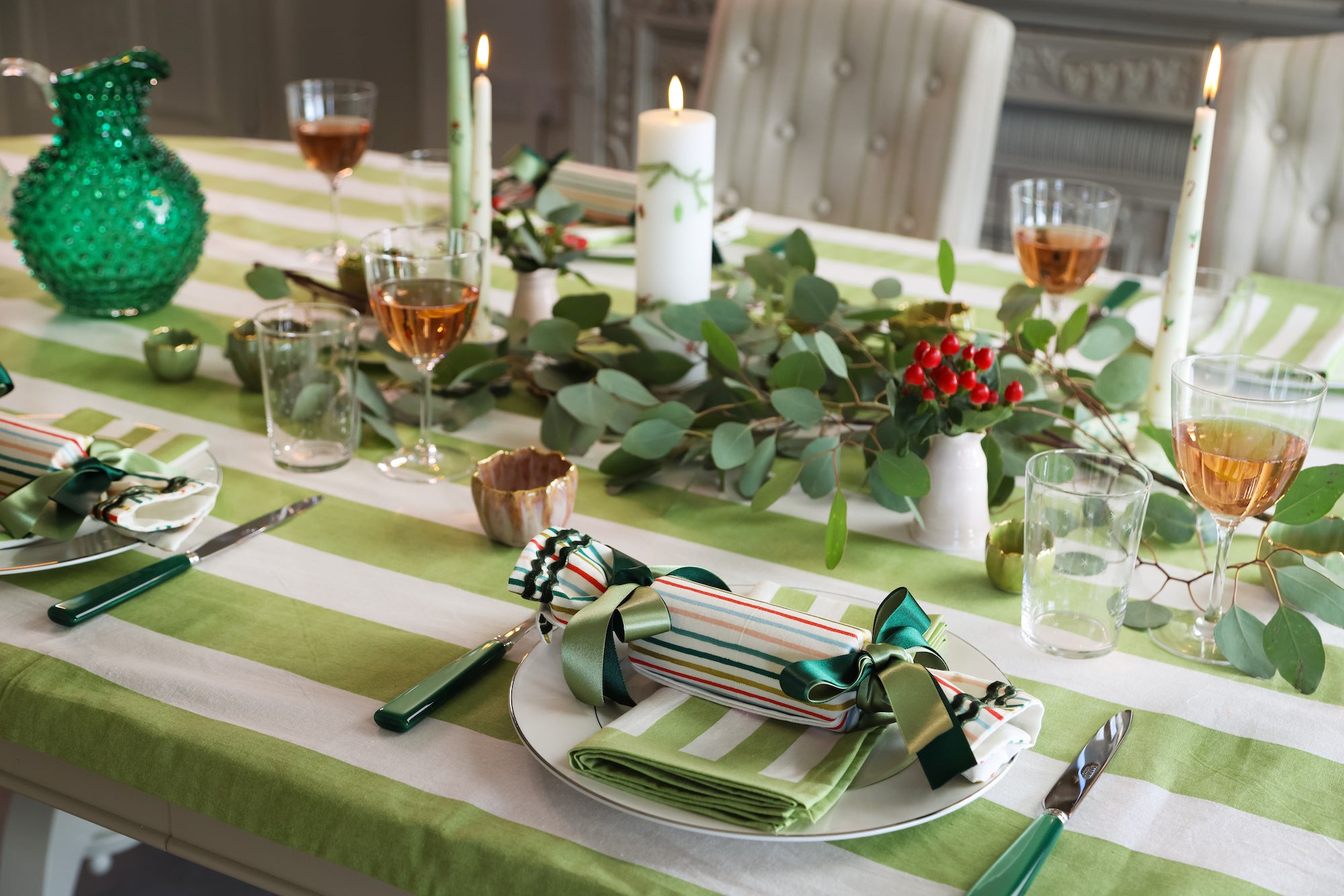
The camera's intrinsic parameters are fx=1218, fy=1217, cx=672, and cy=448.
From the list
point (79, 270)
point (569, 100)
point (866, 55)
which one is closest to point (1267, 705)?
point (79, 270)

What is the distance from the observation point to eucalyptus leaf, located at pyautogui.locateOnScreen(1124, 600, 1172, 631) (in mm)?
797

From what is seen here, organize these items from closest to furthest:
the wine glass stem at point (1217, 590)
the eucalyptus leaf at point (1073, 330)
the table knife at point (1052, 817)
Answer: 1. the table knife at point (1052, 817)
2. the wine glass stem at point (1217, 590)
3. the eucalyptus leaf at point (1073, 330)

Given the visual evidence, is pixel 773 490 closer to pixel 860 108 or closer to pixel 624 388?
pixel 624 388

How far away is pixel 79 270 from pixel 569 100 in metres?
2.56

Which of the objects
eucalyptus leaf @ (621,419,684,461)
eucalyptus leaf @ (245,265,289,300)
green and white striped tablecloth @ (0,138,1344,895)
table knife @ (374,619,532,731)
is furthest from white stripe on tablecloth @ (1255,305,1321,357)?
eucalyptus leaf @ (245,265,289,300)

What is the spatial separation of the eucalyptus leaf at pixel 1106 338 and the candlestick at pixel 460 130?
57cm

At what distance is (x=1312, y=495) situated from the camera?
0.76m

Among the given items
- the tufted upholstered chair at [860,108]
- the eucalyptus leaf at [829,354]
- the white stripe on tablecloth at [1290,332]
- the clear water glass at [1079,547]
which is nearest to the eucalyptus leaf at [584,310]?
the eucalyptus leaf at [829,354]

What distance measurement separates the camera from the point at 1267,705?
2.36 feet

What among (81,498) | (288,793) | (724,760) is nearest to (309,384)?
(81,498)

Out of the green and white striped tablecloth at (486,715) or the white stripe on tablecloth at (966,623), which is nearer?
the green and white striped tablecloth at (486,715)

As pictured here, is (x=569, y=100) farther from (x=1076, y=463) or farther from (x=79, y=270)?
(x=1076, y=463)

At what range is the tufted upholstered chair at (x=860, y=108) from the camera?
6.13ft

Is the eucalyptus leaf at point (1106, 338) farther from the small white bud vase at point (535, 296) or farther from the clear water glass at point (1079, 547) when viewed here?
the small white bud vase at point (535, 296)
